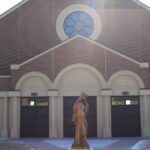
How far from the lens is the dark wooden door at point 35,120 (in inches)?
1040

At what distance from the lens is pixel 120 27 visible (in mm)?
29625

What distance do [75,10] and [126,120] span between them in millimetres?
9408

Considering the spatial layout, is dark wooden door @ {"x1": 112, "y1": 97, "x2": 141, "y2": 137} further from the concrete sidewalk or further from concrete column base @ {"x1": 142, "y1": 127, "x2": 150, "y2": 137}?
the concrete sidewalk

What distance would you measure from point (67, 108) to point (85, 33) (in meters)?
6.47

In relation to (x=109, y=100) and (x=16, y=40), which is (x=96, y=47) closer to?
(x=109, y=100)

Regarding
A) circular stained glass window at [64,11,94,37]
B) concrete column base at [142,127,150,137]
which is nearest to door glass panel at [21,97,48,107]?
circular stained glass window at [64,11,94,37]

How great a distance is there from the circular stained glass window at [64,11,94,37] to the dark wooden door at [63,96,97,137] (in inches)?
230

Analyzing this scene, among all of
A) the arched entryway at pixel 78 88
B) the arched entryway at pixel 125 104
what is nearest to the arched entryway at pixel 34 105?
the arched entryway at pixel 78 88

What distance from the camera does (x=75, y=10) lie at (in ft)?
98.1

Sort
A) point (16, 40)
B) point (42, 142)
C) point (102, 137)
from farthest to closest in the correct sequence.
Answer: point (16, 40), point (102, 137), point (42, 142)

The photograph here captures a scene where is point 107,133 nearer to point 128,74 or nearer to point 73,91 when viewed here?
point 73,91

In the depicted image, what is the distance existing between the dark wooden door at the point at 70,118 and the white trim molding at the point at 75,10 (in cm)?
546

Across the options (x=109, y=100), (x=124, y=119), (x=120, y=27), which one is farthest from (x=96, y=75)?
(x=120, y=27)

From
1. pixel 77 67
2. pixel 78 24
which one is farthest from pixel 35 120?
pixel 78 24
